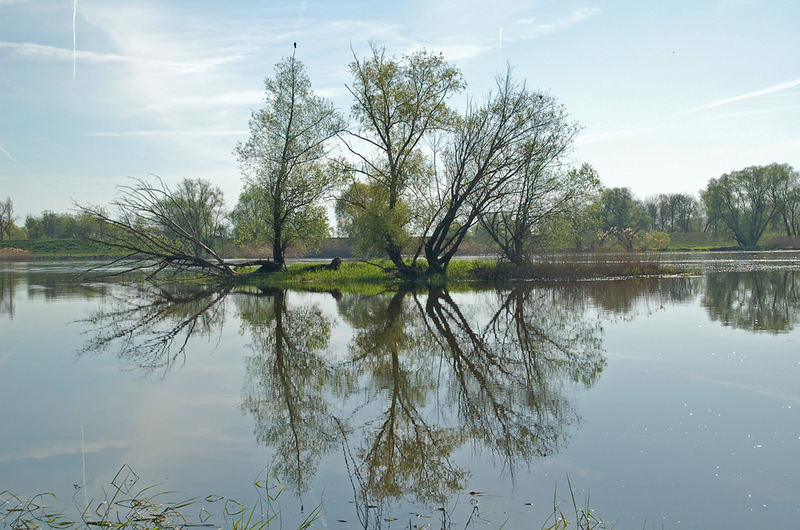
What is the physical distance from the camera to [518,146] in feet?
86.1

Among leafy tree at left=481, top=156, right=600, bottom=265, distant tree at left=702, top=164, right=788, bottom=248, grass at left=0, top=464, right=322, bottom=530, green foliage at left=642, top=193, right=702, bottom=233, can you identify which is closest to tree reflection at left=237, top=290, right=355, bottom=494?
grass at left=0, top=464, right=322, bottom=530

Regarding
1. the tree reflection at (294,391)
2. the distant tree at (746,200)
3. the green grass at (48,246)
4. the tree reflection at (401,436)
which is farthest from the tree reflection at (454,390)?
the green grass at (48,246)

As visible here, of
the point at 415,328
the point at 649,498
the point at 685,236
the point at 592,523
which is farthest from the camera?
the point at 685,236

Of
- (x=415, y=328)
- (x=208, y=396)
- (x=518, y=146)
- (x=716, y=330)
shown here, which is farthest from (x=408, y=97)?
(x=208, y=396)

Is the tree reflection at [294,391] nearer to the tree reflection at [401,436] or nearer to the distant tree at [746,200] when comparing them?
the tree reflection at [401,436]

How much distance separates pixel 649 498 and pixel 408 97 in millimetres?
24563

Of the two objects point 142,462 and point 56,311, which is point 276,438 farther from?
point 56,311

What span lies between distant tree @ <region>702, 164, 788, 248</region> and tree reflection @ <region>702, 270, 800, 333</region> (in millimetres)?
57593

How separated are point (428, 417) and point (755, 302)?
14.0 metres

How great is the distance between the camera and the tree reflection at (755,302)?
12.6 metres

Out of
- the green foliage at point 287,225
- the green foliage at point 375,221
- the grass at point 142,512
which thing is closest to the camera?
the grass at point 142,512

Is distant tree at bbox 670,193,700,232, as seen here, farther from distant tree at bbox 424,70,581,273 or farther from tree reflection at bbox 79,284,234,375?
tree reflection at bbox 79,284,234,375

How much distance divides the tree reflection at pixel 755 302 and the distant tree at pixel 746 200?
5759 cm

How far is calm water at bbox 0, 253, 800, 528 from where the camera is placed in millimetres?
4484
